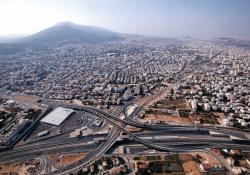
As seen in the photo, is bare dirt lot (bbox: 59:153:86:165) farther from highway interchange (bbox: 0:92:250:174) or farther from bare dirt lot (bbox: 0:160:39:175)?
bare dirt lot (bbox: 0:160:39:175)

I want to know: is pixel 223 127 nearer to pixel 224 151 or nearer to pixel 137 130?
pixel 224 151

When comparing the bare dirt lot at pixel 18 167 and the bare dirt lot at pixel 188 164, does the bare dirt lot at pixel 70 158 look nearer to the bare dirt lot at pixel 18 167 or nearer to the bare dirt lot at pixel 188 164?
the bare dirt lot at pixel 18 167

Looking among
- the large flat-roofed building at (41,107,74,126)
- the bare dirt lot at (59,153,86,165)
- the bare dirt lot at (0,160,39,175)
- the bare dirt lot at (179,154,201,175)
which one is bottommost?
the bare dirt lot at (0,160,39,175)

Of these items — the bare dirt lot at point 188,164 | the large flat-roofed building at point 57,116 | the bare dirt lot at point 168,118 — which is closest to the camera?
the bare dirt lot at point 188,164

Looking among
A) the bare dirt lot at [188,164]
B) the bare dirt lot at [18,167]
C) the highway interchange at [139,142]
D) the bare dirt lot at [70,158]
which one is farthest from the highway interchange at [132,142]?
the bare dirt lot at [188,164]

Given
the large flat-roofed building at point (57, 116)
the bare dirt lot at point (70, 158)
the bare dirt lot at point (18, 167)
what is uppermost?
the large flat-roofed building at point (57, 116)

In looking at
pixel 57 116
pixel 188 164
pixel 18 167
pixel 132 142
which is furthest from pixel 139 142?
pixel 57 116

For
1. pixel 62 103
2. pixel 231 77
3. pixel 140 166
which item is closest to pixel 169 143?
pixel 140 166

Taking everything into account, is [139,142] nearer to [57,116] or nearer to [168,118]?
[168,118]

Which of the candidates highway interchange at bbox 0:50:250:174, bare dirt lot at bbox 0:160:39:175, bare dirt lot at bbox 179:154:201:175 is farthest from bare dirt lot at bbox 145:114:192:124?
bare dirt lot at bbox 0:160:39:175
